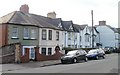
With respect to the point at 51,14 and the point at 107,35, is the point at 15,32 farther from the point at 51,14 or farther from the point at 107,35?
the point at 107,35

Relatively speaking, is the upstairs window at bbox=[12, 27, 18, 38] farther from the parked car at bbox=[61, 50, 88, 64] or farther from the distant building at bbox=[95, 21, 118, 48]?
the distant building at bbox=[95, 21, 118, 48]

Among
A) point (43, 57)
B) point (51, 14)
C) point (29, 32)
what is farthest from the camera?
point (51, 14)

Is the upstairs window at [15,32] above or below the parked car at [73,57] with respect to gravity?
above

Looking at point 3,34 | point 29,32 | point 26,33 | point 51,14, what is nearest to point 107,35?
point 51,14

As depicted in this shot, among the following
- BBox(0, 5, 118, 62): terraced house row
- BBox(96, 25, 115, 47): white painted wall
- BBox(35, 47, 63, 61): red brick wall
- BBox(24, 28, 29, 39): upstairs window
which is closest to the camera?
BBox(35, 47, 63, 61): red brick wall

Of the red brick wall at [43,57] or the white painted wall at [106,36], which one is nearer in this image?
the red brick wall at [43,57]

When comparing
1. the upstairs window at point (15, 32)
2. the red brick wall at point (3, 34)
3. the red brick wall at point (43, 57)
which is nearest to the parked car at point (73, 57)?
the red brick wall at point (43, 57)

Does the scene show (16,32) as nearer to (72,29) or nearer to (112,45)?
(72,29)

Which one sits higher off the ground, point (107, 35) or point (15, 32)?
point (107, 35)

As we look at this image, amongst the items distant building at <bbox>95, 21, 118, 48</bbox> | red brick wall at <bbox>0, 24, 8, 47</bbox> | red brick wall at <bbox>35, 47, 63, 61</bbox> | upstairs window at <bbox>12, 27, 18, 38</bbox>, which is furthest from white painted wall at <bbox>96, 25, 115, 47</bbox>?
red brick wall at <bbox>0, 24, 8, 47</bbox>

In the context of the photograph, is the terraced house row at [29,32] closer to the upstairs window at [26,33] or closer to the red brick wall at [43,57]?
the upstairs window at [26,33]

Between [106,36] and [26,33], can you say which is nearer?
[26,33]

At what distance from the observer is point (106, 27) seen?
82.6 metres

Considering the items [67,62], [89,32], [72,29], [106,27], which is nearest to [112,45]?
[106,27]
